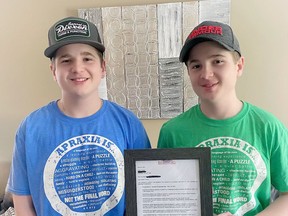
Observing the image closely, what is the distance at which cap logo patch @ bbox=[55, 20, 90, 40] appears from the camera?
42.1 inches

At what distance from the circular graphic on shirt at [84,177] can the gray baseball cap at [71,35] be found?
35 centimetres

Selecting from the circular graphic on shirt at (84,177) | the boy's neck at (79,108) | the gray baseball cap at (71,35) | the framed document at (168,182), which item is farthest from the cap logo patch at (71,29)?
the framed document at (168,182)

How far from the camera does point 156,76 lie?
1954 millimetres

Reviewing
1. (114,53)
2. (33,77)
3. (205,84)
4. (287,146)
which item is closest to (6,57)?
(33,77)

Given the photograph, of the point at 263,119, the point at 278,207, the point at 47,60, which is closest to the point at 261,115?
the point at 263,119

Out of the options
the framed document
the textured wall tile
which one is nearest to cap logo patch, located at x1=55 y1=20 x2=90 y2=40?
the framed document

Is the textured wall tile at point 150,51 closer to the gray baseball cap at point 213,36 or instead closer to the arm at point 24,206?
the gray baseball cap at point 213,36

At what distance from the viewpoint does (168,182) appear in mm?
918

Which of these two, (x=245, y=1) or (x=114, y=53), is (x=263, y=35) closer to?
(x=245, y=1)

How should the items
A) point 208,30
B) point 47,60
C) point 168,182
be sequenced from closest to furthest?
point 168,182
point 208,30
point 47,60

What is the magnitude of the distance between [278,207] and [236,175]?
0.61ft

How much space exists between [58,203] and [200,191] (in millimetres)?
512

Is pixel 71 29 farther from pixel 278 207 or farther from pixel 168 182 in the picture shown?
pixel 278 207

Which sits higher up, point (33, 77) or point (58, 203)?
point (33, 77)
